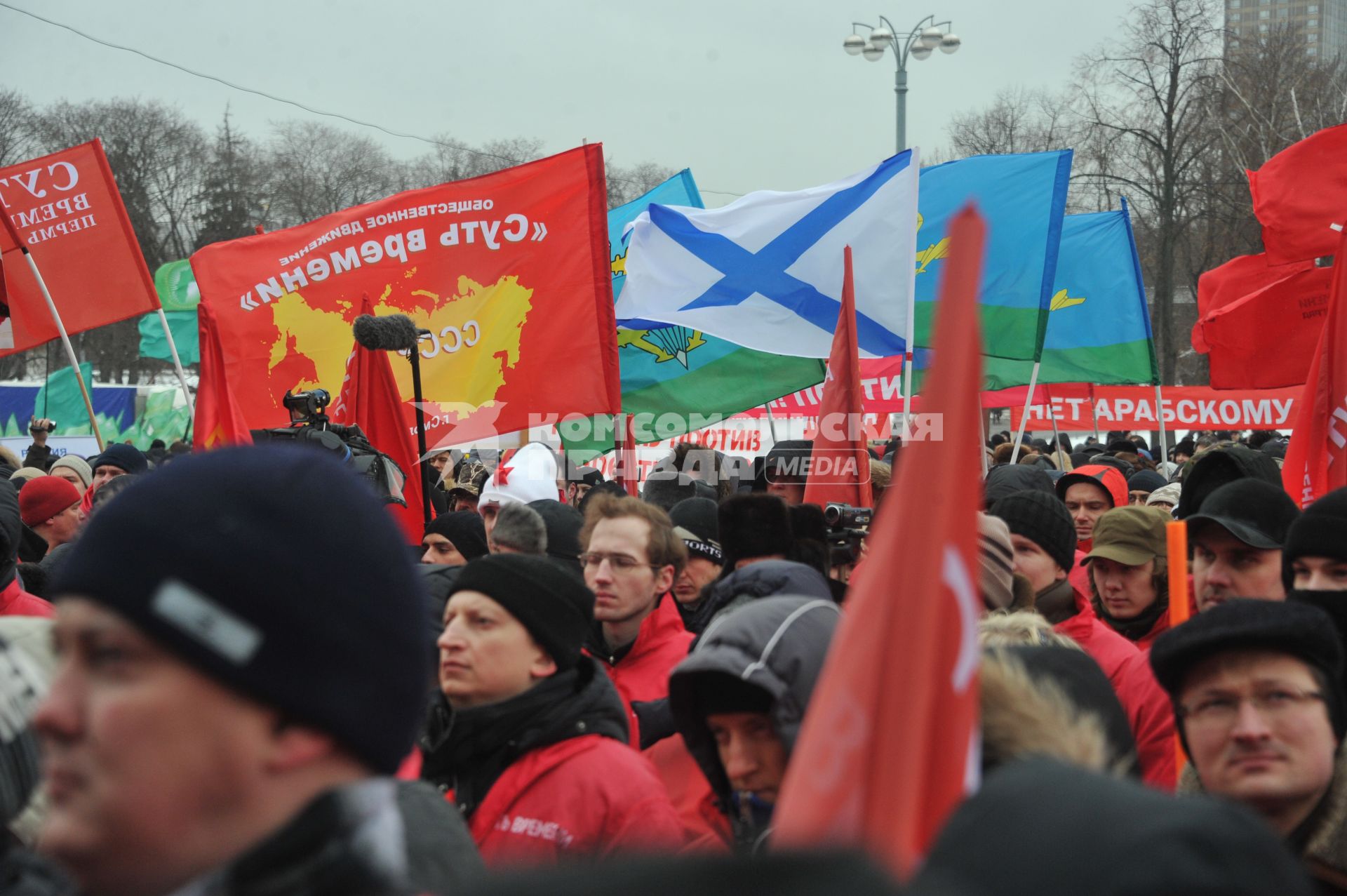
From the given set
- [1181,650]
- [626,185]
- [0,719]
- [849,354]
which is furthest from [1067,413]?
[626,185]

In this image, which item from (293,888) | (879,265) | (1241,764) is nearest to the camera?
(293,888)

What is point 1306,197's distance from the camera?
307 inches

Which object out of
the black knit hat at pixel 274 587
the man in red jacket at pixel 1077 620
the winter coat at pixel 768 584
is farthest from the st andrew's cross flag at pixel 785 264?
the black knit hat at pixel 274 587

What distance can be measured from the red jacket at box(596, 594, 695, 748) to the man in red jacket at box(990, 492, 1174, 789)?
1.21 m

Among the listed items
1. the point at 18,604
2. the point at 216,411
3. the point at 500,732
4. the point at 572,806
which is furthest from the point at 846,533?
the point at 216,411

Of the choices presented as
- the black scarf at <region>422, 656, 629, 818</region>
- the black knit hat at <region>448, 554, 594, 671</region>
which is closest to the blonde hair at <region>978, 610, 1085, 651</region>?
the black scarf at <region>422, 656, 629, 818</region>

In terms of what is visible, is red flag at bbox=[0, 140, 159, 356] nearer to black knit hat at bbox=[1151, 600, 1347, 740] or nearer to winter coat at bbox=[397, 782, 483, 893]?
winter coat at bbox=[397, 782, 483, 893]

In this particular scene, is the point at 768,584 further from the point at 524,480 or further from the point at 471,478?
the point at 471,478

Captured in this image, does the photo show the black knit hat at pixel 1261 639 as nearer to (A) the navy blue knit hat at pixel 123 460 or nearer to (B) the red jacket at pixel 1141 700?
(B) the red jacket at pixel 1141 700

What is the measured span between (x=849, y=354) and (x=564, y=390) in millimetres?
1674

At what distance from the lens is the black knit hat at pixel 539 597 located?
3240 mm

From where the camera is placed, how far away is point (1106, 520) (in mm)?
4793

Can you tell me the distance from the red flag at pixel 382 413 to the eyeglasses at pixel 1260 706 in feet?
18.4

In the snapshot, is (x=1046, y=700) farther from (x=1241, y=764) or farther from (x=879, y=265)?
(x=879, y=265)
